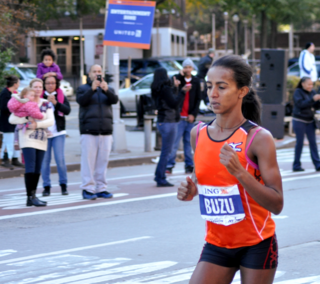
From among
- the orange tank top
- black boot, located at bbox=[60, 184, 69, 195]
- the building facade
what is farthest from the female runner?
the building facade

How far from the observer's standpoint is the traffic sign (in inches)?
563

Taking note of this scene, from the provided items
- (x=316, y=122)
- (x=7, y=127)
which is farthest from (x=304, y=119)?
(x=7, y=127)

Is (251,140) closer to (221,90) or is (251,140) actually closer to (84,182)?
(221,90)

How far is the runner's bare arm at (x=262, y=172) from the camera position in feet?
9.65

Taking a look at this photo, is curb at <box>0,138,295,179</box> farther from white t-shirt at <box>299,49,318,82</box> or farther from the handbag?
white t-shirt at <box>299,49,318,82</box>

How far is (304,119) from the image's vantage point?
1229cm

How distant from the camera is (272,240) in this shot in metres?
3.22

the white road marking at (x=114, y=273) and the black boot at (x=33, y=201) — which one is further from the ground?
the white road marking at (x=114, y=273)

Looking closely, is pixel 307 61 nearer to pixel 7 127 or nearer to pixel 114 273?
pixel 7 127

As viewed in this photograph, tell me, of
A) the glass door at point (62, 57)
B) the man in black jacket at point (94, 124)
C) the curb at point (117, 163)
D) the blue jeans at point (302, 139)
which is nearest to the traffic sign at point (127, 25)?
the curb at point (117, 163)

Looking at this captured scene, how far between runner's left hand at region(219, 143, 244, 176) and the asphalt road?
2.38m

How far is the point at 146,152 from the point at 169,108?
193 inches

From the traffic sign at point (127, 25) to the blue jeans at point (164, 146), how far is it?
13.4 ft

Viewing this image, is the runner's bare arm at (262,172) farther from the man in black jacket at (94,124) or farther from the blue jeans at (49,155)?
the blue jeans at (49,155)
